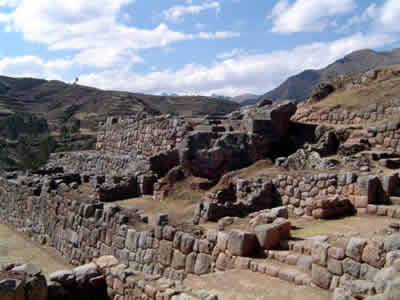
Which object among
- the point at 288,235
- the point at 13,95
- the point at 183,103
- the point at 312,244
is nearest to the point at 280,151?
the point at 288,235

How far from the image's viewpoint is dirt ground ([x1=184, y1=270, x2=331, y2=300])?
564cm

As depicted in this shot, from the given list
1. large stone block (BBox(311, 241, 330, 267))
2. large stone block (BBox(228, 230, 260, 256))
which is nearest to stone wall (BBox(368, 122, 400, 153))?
large stone block (BBox(228, 230, 260, 256))

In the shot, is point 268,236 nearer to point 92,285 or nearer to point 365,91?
point 92,285

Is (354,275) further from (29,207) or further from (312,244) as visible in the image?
(29,207)

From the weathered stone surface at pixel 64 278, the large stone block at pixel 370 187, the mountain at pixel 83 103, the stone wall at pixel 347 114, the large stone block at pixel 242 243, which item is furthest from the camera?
the mountain at pixel 83 103

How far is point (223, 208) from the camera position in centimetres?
A: 1082

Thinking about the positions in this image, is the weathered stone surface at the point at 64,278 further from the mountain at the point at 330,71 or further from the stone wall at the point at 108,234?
the mountain at the point at 330,71

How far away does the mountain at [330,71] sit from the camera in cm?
7920

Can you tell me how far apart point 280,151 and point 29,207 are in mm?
10375

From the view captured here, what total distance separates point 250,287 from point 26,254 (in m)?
9.12

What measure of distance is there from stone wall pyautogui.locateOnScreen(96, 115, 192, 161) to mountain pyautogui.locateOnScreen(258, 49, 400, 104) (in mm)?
54543

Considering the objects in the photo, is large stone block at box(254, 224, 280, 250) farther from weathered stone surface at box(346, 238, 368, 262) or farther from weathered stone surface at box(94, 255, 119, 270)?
weathered stone surface at box(94, 255, 119, 270)

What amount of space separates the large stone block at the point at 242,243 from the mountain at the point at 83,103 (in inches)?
2878

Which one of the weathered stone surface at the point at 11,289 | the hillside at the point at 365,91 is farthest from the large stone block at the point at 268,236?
the hillside at the point at 365,91
